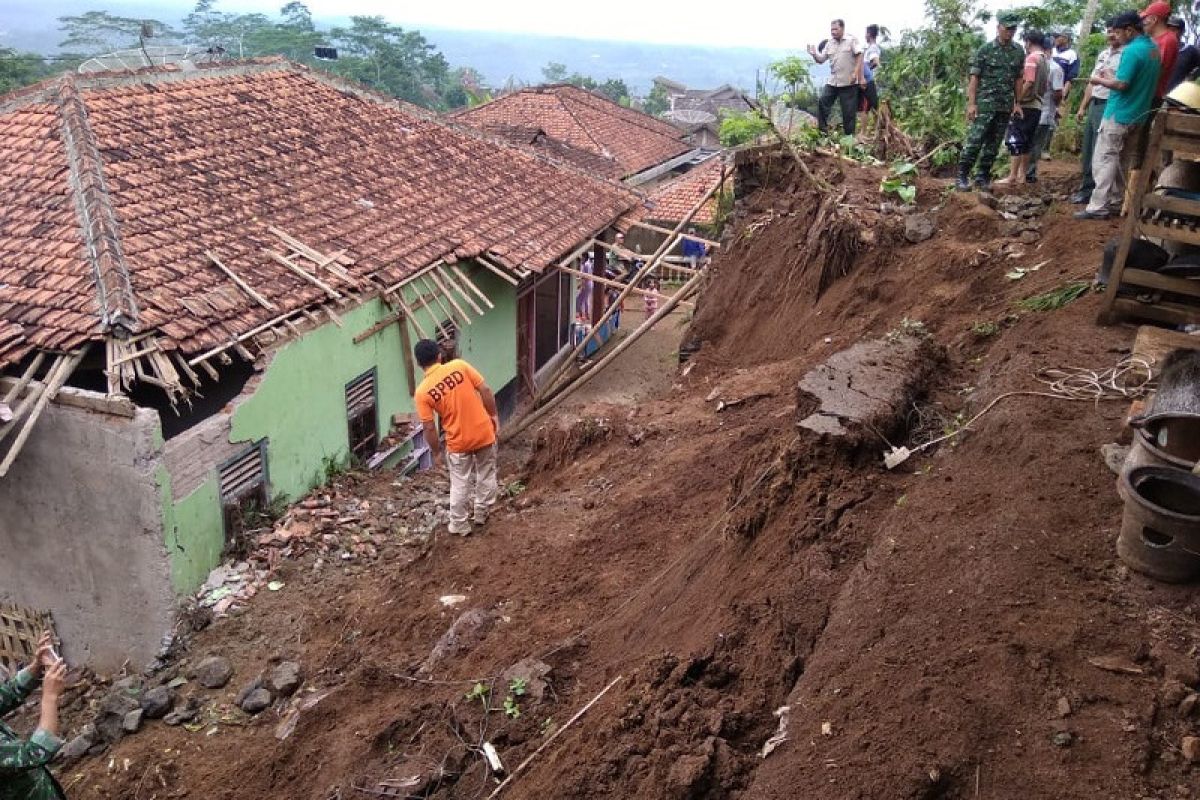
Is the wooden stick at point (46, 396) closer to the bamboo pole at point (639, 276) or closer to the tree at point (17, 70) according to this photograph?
the bamboo pole at point (639, 276)

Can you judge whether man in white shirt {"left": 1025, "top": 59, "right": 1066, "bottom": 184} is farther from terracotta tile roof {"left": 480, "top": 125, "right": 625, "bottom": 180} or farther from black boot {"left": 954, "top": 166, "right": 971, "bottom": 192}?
terracotta tile roof {"left": 480, "top": 125, "right": 625, "bottom": 180}

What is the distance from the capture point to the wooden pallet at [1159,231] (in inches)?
226

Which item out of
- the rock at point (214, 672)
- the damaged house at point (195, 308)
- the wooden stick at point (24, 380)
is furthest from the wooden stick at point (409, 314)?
the rock at point (214, 672)

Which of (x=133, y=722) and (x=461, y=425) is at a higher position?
(x=461, y=425)

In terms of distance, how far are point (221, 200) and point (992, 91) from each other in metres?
9.47

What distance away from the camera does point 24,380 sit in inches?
306

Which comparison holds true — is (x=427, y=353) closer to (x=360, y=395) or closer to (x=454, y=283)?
(x=360, y=395)

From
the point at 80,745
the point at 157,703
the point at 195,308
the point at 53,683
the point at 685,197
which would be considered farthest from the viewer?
the point at 685,197

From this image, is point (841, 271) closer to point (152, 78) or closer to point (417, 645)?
point (417, 645)

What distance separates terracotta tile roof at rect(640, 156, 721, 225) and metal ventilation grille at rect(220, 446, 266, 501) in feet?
59.1

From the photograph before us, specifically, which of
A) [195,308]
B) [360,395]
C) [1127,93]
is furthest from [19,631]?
[1127,93]

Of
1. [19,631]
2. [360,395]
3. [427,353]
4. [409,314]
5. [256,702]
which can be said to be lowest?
[19,631]

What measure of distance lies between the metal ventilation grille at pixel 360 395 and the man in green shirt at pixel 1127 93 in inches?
345

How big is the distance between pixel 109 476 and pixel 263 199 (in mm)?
5070
